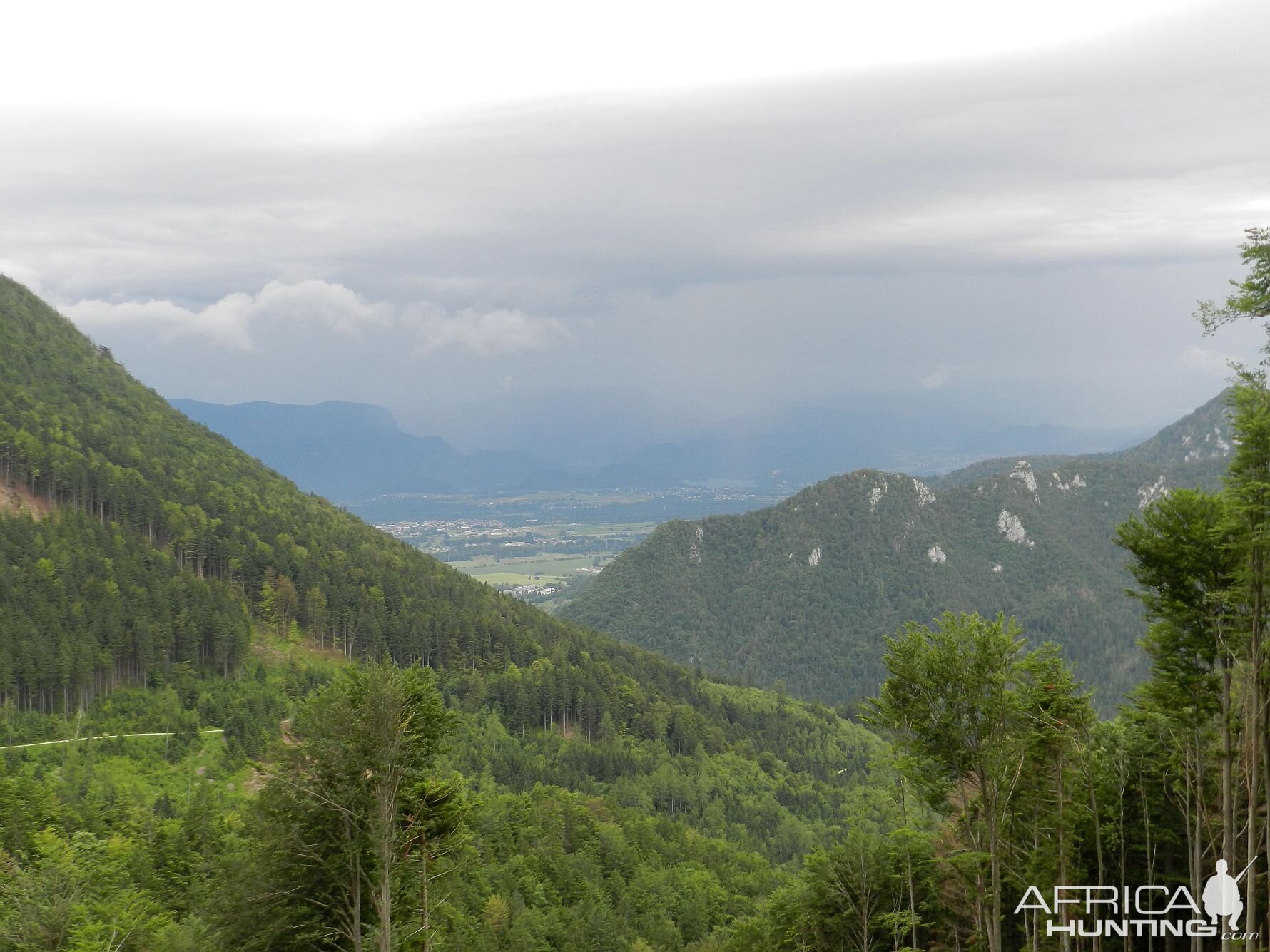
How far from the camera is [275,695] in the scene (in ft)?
328

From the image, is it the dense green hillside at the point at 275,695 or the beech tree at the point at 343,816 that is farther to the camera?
the dense green hillside at the point at 275,695

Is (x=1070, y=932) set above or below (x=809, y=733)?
above

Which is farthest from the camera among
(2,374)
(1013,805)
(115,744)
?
(2,374)

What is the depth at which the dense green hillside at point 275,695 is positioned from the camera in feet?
190

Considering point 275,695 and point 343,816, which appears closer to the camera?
point 343,816

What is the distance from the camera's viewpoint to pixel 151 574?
4304 inches

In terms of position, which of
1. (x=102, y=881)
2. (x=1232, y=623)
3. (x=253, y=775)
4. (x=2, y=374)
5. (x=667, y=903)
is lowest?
(x=667, y=903)

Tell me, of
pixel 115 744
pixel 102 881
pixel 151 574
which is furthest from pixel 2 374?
pixel 102 881

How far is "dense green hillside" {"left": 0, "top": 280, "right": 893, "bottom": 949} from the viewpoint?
57.9 meters

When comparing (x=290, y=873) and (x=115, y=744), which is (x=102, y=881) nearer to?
(x=290, y=873)

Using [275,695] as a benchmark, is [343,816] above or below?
above

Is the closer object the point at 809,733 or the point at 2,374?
the point at 2,374

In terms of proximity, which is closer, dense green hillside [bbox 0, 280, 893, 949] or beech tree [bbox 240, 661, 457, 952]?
beech tree [bbox 240, 661, 457, 952]

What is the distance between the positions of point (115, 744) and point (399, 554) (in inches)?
3064
